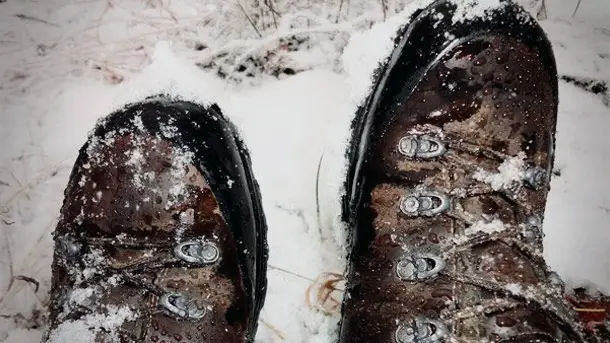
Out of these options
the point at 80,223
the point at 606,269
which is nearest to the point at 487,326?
the point at 606,269

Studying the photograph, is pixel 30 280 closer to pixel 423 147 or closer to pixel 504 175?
pixel 423 147

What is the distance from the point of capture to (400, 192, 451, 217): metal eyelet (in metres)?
1.59

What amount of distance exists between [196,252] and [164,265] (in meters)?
0.10

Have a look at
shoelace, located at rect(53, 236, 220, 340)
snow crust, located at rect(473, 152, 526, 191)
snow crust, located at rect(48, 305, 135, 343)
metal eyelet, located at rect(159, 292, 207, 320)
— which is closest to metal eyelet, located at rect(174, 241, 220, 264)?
shoelace, located at rect(53, 236, 220, 340)

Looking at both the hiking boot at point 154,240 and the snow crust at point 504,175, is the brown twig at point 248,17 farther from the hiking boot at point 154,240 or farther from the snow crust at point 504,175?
the snow crust at point 504,175

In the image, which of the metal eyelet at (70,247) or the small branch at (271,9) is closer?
the metal eyelet at (70,247)

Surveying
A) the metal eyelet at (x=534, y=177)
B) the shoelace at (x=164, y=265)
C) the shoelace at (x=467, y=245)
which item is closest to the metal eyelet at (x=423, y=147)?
the shoelace at (x=467, y=245)

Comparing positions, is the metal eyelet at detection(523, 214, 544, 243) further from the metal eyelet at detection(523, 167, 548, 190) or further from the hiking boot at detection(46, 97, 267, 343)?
the hiking boot at detection(46, 97, 267, 343)

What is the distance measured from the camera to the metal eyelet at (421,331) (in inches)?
59.9

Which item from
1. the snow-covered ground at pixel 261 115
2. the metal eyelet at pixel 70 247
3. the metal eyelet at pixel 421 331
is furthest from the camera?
the snow-covered ground at pixel 261 115

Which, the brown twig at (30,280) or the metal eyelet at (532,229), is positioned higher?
the metal eyelet at (532,229)

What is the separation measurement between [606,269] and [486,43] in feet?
3.33

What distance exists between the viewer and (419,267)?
157 centimetres

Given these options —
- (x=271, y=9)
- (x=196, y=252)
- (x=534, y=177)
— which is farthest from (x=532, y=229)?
(x=271, y=9)
